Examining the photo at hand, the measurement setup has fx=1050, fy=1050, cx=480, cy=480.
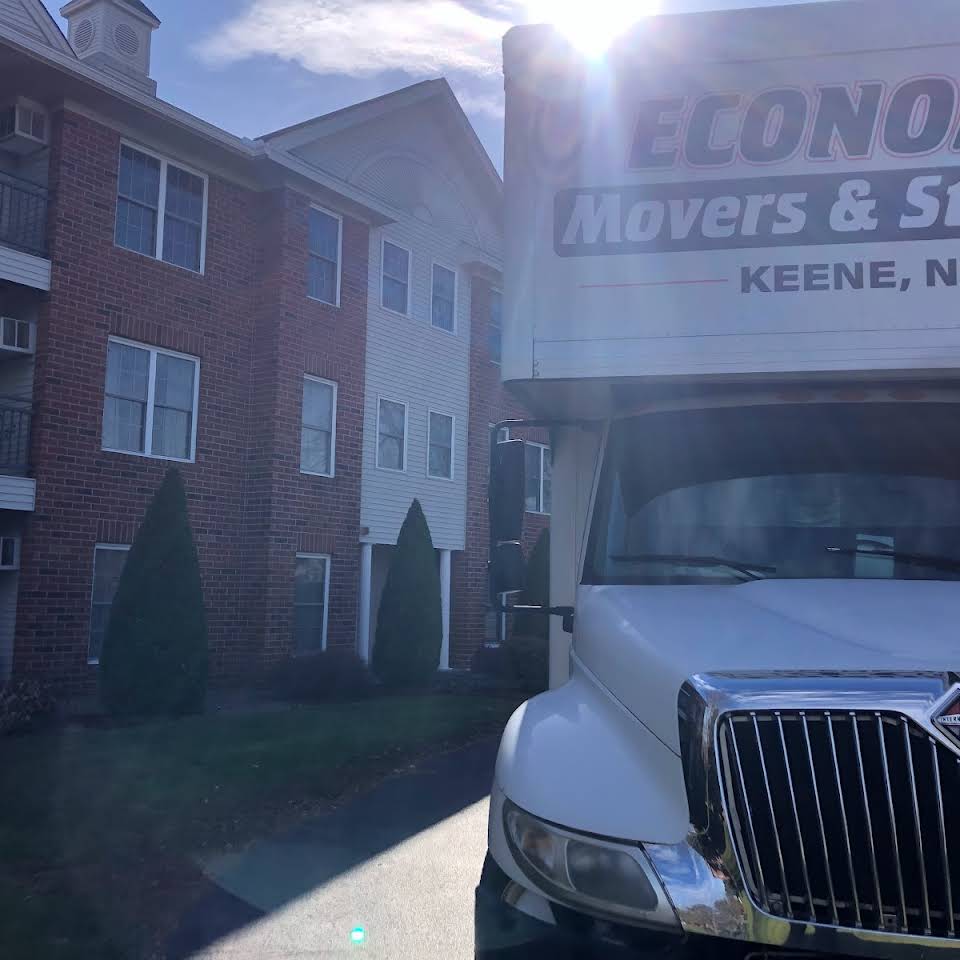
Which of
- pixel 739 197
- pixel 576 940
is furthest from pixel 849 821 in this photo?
pixel 739 197

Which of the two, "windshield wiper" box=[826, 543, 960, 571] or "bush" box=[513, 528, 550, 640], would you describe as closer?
"windshield wiper" box=[826, 543, 960, 571]

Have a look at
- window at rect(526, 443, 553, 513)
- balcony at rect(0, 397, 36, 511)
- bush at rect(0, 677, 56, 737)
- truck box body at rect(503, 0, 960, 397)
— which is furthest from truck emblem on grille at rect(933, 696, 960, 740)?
window at rect(526, 443, 553, 513)

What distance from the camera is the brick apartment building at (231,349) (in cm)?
1374

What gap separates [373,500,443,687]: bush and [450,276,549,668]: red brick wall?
3.12m

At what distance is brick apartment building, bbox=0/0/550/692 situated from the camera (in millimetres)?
13742

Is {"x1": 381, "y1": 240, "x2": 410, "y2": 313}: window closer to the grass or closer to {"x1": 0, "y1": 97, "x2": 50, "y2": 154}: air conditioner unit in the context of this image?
{"x1": 0, "y1": 97, "x2": 50, "y2": 154}: air conditioner unit

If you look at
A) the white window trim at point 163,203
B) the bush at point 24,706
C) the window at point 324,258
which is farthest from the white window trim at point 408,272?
the bush at point 24,706

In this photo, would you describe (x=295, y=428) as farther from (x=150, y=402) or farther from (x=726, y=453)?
(x=726, y=453)

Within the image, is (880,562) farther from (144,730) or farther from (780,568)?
(144,730)

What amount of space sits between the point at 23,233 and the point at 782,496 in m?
13.3

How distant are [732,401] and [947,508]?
0.88 metres

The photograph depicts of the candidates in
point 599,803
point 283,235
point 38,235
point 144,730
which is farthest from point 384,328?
point 599,803

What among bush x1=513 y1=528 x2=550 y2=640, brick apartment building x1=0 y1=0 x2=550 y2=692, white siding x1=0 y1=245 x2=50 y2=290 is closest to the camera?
white siding x1=0 y1=245 x2=50 y2=290

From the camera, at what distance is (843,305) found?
3795 millimetres
